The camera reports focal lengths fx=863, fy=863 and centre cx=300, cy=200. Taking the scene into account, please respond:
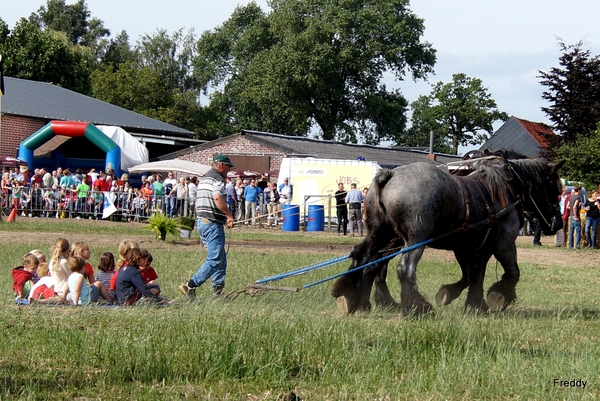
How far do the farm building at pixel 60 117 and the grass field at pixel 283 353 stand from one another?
112 feet

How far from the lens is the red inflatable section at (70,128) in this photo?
122 feet

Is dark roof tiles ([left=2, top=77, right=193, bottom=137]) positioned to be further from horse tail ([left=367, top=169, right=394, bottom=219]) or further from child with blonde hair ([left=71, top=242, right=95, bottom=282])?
horse tail ([left=367, top=169, right=394, bottom=219])

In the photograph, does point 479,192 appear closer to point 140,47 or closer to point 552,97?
point 552,97

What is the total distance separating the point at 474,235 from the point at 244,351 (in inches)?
178

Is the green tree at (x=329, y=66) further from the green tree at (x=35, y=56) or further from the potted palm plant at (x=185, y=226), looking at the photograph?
the potted palm plant at (x=185, y=226)

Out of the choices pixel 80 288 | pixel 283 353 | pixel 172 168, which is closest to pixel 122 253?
pixel 80 288

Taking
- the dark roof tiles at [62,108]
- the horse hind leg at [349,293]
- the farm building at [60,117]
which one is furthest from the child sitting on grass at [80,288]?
the dark roof tiles at [62,108]

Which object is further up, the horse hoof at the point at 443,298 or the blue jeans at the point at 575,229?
the blue jeans at the point at 575,229

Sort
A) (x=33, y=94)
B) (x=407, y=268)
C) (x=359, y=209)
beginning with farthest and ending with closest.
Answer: (x=33, y=94), (x=359, y=209), (x=407, y=268)

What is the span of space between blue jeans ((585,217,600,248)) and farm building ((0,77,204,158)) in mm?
25487

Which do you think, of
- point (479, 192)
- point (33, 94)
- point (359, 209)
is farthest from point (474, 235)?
point (33, 94)

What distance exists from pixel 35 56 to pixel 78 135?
2841cm

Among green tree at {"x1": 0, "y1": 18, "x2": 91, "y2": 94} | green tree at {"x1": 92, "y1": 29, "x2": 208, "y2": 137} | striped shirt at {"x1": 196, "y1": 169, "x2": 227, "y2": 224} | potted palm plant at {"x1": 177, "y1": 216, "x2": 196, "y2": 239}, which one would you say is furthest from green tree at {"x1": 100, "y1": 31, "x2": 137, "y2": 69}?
striped shirt at {"x1": 196, "y1": 169, "x2": 227, "y2": 224}

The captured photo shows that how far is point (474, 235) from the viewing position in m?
10.6
